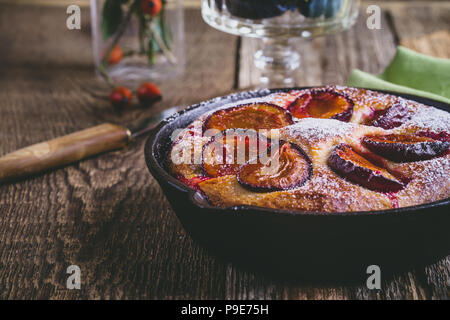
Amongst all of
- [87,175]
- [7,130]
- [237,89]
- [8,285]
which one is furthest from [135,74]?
[8,285]

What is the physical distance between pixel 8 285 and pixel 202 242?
1.22 feet

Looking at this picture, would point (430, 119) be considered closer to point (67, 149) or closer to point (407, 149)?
point (407, 149)

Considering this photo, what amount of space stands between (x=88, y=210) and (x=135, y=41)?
1047 mm

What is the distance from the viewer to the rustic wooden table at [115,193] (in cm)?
105

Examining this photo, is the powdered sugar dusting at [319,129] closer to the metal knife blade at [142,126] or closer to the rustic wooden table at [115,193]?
the rustic wooden table at [115,193]

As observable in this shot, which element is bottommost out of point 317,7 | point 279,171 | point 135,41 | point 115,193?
point 115,193

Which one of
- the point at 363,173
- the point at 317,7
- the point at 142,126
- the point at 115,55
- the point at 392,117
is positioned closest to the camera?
the point at 363,173

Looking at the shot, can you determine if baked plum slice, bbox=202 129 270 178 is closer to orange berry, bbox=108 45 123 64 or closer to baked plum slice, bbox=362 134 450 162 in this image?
baked plum slice, bbox=362 134 450 162

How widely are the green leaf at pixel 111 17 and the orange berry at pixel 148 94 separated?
0.30 meters

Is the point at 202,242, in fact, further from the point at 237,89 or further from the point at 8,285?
the point at 237,89

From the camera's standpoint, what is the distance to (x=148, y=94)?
1912 mm

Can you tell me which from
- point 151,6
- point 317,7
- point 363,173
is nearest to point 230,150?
point 363,173

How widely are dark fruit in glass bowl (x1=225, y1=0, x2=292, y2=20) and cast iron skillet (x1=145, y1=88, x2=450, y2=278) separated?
0.83 m

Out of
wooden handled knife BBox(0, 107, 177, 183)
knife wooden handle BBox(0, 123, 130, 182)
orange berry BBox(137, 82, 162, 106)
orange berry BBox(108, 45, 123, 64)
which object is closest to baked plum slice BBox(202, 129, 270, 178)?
wooden handled knife BBox(0, 107, 177, 183)
